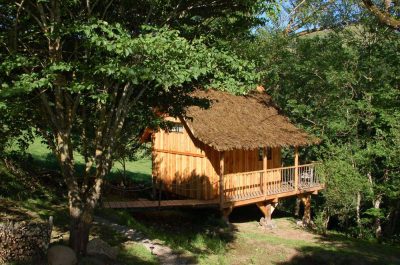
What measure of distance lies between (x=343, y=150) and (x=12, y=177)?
49.8 ft

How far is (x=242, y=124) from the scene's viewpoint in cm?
1898

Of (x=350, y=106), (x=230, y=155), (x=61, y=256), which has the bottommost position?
(x=61, y=256)

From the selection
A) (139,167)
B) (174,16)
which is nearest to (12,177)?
(174,16)

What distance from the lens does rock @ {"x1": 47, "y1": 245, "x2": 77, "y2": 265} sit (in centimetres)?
869

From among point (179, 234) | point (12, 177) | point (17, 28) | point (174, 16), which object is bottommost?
point (179, 234)

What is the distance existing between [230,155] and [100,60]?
11803 millimetres

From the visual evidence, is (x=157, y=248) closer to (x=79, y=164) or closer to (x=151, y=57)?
(x=151, y=57)

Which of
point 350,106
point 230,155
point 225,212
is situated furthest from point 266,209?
point 350,106

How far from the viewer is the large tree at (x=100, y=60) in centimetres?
736

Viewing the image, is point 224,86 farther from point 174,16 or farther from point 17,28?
point 17,28

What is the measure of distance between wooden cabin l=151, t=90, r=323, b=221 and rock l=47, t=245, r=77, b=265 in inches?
315

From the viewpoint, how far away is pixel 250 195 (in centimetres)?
1852

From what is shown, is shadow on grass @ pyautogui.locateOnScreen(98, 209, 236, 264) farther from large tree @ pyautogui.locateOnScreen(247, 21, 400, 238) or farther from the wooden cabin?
large tree @ pyautogui.locateOnScreen(247, 21, 400, 238)

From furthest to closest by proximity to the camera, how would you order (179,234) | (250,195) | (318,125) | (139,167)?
(139,167)
(318,125)
(250,195)
(179,234)
